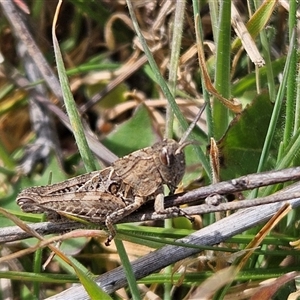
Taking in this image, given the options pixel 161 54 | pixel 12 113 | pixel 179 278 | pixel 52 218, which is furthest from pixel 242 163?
pixel 12 113

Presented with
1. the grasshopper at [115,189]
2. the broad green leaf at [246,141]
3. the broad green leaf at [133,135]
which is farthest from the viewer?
the broad green leaf at [133,135]

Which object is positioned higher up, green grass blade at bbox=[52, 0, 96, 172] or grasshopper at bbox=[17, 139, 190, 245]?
green grass blade at bbox=[52, 0, 96, 172]

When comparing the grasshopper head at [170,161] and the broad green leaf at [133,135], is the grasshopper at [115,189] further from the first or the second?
the broad green leaf at [133,135]

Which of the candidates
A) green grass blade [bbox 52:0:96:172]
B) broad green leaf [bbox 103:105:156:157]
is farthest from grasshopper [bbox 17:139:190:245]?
broad green leaf [bbox 103:105:156:157]

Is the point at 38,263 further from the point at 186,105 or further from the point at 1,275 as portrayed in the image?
the point at 186,105

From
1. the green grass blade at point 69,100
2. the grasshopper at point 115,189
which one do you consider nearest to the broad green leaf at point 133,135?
the grasshopper at point 115,189

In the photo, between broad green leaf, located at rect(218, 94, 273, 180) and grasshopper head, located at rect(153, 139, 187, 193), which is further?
broad green leaf, located at rect(218, 94, 273, 180)

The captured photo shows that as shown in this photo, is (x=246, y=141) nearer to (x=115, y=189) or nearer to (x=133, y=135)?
(x=115, y=189)

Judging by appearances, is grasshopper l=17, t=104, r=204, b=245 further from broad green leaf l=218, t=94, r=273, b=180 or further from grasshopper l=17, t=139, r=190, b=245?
broad green leaf l=218, t=94, r=273, b=180
